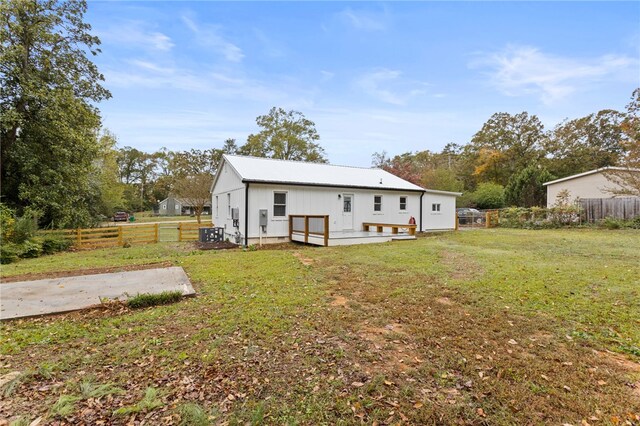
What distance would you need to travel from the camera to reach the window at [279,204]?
12.3 m

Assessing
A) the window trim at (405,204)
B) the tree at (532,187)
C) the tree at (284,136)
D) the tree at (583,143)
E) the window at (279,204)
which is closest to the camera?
the window at (279,204)

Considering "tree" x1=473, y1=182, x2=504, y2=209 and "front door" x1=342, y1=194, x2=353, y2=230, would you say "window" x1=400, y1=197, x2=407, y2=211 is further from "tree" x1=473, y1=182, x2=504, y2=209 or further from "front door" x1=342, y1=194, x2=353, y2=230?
"tree" x1=473, y1=182, x2=504, y2=209

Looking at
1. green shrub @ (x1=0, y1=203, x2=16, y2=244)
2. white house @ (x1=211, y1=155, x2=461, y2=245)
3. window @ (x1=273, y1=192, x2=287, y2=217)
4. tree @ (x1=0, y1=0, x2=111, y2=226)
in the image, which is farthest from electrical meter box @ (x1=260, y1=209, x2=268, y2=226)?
tree @ (x1=0, y1=0, x2=111, y2=226)

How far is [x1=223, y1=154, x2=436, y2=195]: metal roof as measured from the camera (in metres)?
12.4

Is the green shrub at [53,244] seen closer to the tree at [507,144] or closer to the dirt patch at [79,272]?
the dirt patch at [79,272]

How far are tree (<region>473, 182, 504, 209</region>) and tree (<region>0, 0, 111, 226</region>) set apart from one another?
30719 millimetres

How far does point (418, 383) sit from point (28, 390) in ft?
10.8

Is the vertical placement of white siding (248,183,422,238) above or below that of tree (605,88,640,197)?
below

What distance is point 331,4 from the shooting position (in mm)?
9867

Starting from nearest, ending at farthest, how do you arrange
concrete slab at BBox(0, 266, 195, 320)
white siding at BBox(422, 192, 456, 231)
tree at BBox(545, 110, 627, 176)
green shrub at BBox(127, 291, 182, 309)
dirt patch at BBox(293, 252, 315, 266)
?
concrete slab at BBox(0, 266, 195, 320), green shrub at BBox(127, 291, 182, 309), dirt patch at BBox(293, 252, 315, 266), white siding at BBox(422, 192, 456, 231), tree at BBox(545, 110, 627, 176)

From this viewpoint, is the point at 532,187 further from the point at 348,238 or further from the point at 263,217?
the point at 263,217

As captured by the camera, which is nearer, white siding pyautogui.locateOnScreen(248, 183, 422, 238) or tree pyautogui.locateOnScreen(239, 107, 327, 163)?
white siding pyautogui.locateOnScreen(248, 183, 422, 238)

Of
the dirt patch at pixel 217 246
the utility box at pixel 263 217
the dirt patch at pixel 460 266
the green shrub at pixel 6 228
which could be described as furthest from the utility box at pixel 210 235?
the dirt patch at pixel 460 266

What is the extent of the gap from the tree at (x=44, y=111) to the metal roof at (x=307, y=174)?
6517mm
